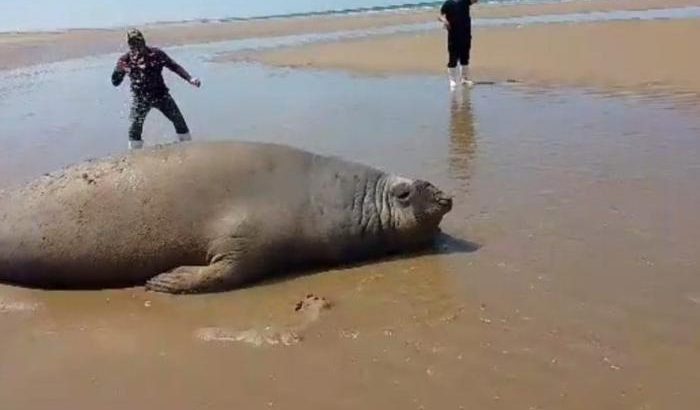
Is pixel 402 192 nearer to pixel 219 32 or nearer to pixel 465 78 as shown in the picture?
pixel 465 78

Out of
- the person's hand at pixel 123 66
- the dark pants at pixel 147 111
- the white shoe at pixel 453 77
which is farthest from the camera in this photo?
the white shoe at pixel 453 77

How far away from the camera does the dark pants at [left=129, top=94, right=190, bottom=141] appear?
32.3ft

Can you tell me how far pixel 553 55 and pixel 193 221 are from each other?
13377mm

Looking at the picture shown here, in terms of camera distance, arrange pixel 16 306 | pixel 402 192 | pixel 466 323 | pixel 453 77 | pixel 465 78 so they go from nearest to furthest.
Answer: pixel 466 323, pixel 16 306, pixel 402 192, pixel 453 77, pixel 465 78

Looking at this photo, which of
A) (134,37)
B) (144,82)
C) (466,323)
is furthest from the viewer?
(144,82)

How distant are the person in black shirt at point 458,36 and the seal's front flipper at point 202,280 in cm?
974

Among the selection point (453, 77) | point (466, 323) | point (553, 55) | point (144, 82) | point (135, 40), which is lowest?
point (553, 55)

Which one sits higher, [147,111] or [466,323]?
[147,111]

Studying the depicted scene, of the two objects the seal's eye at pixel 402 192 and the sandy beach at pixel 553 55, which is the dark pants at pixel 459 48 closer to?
the sandy beach at pixel 553 55

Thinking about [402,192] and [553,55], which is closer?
[402,192]

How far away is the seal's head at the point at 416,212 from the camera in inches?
247

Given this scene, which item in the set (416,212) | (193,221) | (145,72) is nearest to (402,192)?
(416,212)

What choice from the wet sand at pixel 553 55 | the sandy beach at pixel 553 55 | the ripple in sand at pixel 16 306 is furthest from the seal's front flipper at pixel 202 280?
the wet sand at pixel 553 55

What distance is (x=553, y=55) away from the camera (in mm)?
18031
